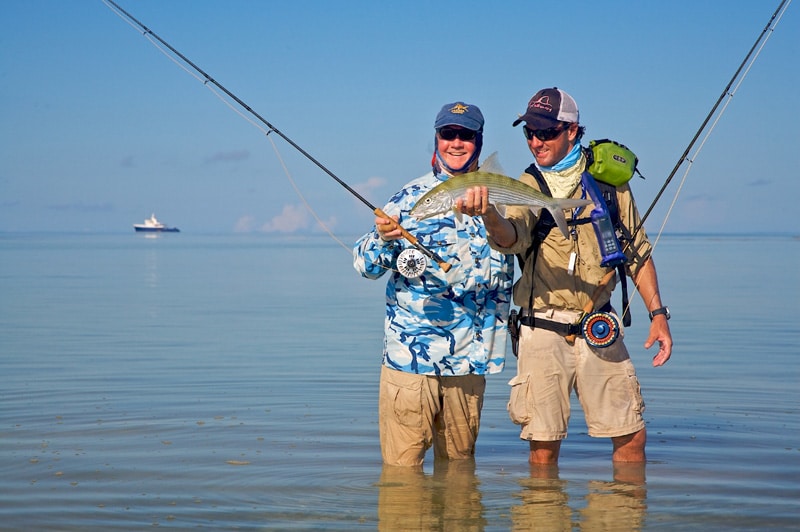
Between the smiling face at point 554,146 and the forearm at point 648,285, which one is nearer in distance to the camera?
the smiling face at point 554,146

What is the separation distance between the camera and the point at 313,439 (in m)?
8.07

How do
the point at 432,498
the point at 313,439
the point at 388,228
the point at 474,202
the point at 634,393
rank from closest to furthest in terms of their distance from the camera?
the point at 474,202
the point at 388,228
the point at 634,393
the point at 432,498
the point at 313,439

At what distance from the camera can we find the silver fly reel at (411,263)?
5663mm

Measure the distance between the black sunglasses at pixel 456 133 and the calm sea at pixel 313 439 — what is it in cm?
203

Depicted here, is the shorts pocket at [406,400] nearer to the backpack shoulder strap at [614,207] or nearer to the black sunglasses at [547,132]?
the backpack shoulder strap at [614,207]

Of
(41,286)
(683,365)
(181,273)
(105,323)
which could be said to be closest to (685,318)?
(683,365)

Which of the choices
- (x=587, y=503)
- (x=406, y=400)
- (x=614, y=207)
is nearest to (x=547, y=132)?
(x=614, y=207)

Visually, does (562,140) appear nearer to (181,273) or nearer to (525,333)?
(525,333)

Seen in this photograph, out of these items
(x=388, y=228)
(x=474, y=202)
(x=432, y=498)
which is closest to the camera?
(x=474, y=202)

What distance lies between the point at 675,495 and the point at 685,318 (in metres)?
11.3

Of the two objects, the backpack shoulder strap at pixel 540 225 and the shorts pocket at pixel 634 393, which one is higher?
the backpack shoulder strap at pixel 540 225

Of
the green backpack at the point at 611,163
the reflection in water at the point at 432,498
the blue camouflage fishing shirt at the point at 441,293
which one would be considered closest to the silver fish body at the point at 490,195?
the green backpack at the point at 611,163

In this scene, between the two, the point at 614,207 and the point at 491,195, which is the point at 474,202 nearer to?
the point at 491,195

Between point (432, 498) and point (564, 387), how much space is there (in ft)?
3.34
